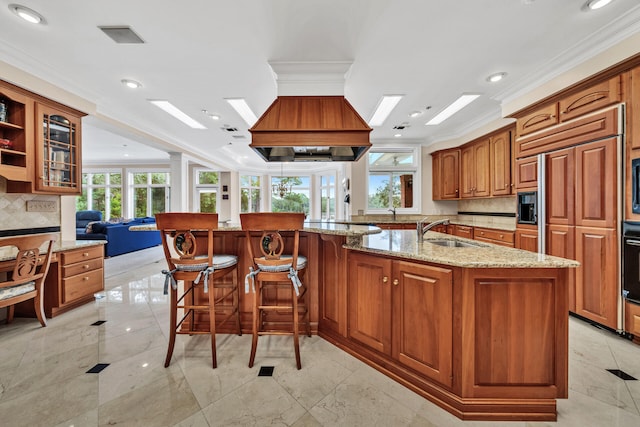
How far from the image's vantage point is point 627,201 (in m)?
2.19

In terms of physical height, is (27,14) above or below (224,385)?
above

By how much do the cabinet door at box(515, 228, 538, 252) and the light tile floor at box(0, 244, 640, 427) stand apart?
93 centimetres

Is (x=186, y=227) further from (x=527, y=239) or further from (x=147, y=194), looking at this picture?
(x=147, y=194)

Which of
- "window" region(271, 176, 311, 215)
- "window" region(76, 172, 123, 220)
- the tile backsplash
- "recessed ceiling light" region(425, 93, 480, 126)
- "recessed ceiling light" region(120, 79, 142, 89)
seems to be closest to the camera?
the tile backsplash

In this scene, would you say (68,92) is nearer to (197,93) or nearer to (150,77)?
(150,77)

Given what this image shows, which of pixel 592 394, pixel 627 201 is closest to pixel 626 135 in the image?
pixel 627 201

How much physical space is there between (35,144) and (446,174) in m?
6.21

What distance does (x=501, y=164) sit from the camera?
4.13 meters

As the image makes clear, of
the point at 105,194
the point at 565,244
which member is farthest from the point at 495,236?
the point at 105,194

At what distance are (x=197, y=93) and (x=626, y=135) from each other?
444cm

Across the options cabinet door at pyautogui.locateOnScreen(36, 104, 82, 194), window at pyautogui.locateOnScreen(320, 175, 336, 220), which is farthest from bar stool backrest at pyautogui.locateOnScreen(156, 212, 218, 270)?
window at pyautogui.locateOnScreen(320, 175, 336, 220)

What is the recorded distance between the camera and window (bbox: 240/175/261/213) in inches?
379

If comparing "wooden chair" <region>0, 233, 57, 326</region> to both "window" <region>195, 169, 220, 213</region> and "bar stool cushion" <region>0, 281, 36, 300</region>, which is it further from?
"window" <region>195, 169, 220, 213</region>

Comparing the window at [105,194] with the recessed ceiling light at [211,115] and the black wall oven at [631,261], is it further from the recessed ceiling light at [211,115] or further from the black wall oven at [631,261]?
the black wall oven at [631,261]
